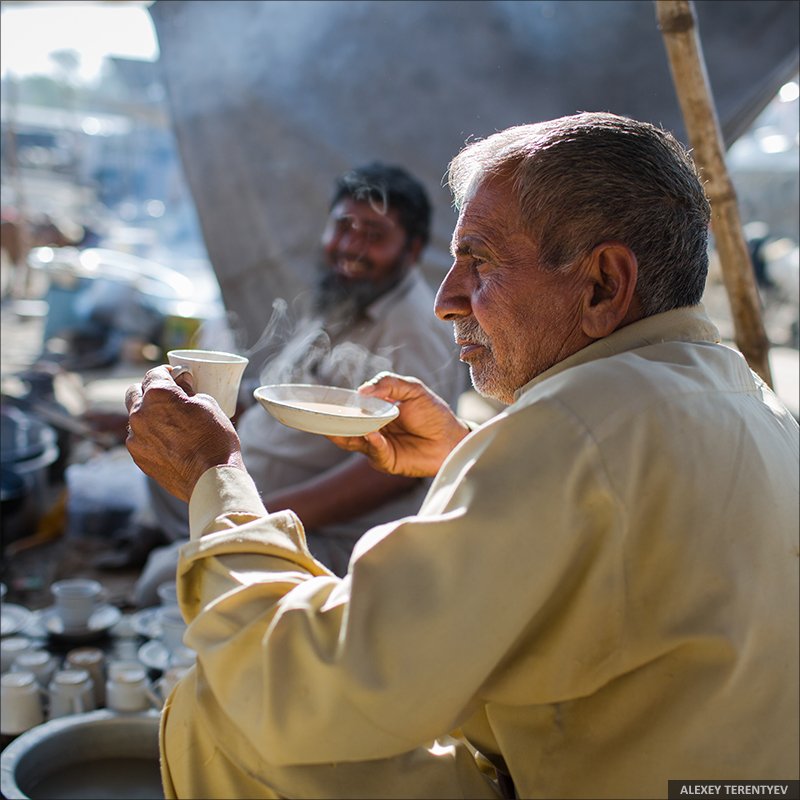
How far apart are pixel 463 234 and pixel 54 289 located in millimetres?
10181

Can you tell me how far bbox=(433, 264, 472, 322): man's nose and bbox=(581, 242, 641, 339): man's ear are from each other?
238mm

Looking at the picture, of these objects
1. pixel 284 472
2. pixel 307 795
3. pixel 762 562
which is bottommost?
pixel 284 472

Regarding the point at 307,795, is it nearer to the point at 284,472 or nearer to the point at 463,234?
the point at 463,234

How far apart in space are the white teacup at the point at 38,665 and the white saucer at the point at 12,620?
294 millimetres

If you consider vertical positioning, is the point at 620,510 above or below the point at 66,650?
above

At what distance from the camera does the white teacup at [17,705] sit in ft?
9.08

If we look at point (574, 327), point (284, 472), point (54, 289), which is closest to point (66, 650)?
point (284, 472)

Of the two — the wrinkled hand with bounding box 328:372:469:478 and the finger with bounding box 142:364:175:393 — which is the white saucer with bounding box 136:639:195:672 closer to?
the wrinkled hand with bounding box 328:372:469:478

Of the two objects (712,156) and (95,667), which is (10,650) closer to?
(95,667)

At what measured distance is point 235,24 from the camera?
14.6 feet

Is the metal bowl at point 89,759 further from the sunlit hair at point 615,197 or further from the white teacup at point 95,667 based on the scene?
the sunlit hair at point 615,197

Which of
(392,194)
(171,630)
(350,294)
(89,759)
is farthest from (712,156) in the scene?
(89,759)

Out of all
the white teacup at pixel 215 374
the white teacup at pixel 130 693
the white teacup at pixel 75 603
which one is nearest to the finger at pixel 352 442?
the white teacup at pixel 215 374

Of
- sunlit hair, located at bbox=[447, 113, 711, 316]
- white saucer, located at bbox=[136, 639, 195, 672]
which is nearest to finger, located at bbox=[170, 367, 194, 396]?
sunlit hair, located at bbox=[447, 113, 711, 316]
